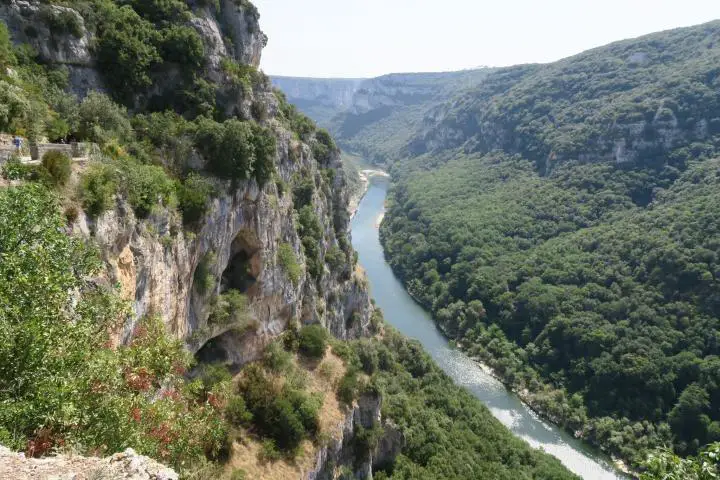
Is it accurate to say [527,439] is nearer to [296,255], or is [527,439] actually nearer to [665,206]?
[296,255]

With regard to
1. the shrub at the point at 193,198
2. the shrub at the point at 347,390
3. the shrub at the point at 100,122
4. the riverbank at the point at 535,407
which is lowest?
the riverbank at the point at 535,407

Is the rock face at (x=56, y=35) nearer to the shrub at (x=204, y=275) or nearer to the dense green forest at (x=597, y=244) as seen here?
the shrub at (x=204, y=275)

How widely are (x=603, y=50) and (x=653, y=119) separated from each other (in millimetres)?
48321

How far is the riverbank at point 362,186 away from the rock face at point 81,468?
77.3 meters

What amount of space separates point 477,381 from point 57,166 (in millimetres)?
43433

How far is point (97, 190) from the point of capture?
1030cm

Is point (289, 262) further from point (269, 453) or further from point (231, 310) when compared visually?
point (269, 453)

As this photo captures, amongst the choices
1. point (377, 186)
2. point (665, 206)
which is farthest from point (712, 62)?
point (377, 186)

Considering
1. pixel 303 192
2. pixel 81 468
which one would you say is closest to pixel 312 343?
pixel 303 192

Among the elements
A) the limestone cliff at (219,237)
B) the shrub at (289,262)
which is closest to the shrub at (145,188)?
the limestone cliff at (219,237)

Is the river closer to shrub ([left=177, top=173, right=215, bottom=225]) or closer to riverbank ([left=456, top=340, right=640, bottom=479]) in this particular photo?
riverbank ([left=456, top=340, right=640, bottom=479])

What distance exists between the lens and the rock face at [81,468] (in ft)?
17.7

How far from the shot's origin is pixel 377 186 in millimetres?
131750

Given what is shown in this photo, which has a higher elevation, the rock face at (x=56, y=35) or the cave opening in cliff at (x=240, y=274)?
the rock face at (x=56, y=35)
